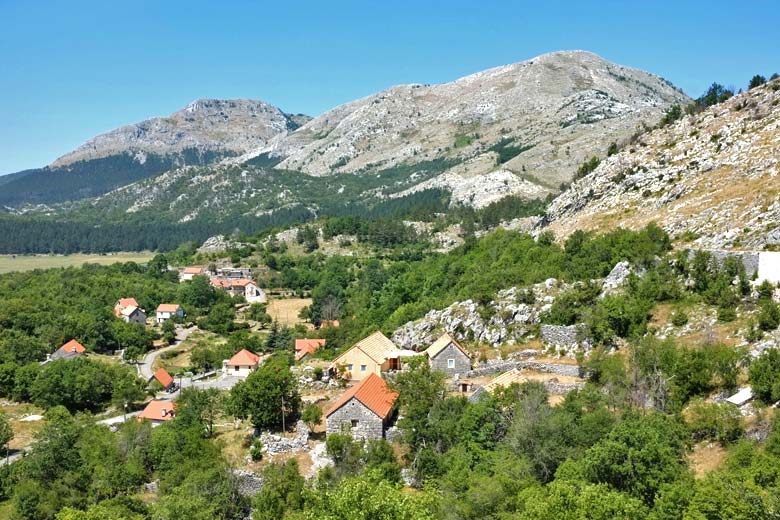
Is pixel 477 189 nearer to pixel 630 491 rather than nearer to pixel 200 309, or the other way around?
pixel 200 309

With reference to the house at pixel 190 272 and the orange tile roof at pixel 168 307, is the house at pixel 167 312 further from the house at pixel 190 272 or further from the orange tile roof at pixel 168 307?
the house at pixel 190 272

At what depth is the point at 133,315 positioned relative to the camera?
100062 millimetres

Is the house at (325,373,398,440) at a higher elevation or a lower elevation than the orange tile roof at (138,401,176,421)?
higher

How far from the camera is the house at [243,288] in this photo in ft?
389

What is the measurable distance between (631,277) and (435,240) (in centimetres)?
10062

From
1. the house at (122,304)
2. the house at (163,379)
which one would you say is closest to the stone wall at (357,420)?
the house at (163,379)

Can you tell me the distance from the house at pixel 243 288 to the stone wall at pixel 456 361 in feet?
258

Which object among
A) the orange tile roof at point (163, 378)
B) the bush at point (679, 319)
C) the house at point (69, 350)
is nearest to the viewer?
the bush at point (679, 319)

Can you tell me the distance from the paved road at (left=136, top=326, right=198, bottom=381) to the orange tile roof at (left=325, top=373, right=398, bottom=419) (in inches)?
1736

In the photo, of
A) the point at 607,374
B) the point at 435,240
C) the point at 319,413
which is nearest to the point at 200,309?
the point at 435,240

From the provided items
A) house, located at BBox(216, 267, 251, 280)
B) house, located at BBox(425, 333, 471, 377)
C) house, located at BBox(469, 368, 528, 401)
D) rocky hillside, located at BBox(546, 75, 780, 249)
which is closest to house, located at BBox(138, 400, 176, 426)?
house, located at BBox(425, 333, 471, 377)

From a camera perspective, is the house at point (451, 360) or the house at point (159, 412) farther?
the house at point (159, 412)

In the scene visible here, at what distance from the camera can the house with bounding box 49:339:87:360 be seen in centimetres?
7844

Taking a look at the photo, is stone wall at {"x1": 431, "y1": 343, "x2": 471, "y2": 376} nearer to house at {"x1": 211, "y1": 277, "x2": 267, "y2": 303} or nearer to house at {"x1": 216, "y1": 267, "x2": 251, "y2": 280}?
house at {"x1": 211, "y1": 277, "x2": 267, "y2": 303}
